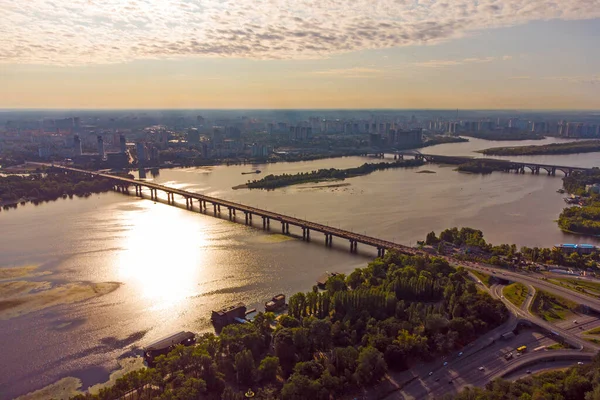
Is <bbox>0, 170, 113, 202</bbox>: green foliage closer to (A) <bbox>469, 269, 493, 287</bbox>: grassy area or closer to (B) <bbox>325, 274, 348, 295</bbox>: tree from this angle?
(B) <bbox>325, 274, 348, 295</bbox>: tree

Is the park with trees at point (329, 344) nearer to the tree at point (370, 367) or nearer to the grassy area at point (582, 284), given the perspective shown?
the tree at point (370, 367)

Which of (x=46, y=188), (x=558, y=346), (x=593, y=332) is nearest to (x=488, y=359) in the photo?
(x=558, y=346)

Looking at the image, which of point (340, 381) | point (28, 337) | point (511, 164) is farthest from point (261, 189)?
point (511, 164)

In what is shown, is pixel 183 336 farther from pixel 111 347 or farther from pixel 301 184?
pixel 301 184

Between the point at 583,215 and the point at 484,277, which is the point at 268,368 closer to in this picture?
the point at 484,277

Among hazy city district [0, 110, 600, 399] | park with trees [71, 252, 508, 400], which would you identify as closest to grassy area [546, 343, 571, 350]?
hazy city district [0, 110, 600, 399]

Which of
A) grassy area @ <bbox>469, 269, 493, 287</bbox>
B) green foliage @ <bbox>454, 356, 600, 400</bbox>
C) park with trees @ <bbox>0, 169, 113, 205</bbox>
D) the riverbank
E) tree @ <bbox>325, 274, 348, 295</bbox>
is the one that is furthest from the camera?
park with trees @ <bbox>0, 169, 113, 205</bbox>
